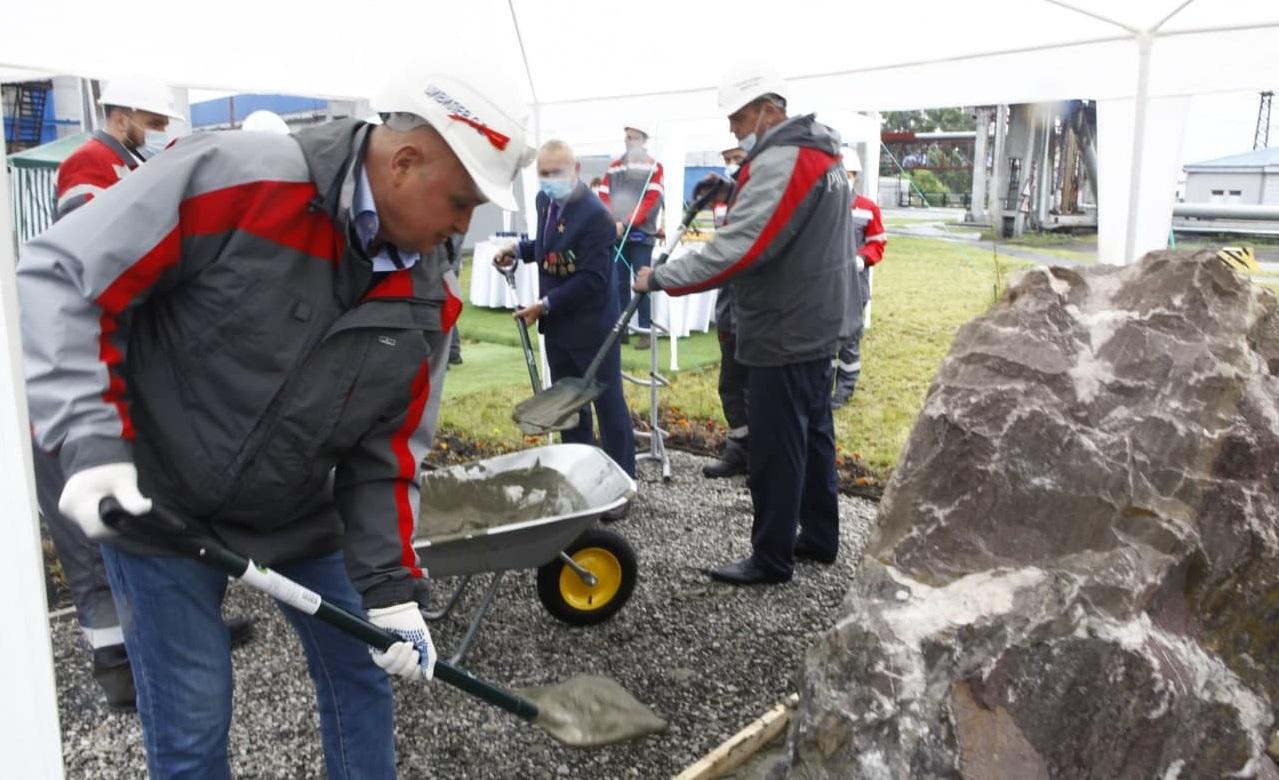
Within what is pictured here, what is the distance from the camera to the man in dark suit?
4.18 m

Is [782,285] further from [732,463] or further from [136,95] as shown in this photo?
[136,95]

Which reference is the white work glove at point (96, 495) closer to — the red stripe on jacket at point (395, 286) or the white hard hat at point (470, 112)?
the red stripe on jacket at point (395, 286)

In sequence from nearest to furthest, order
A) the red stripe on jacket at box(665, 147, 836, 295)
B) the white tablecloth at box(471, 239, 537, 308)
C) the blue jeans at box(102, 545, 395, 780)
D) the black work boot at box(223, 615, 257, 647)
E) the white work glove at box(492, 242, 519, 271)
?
the blue jeans at box(102, 545, 395, 780) < the black work boot at box(223, 615, 257, 647) < the red stripe on jacket at box(665, 147, 836, 295) < the white work glove at box(492, 242, 519, 271) < the white tablecloth at box(471, 239, 537, 308)

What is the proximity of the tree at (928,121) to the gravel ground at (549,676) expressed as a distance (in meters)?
3.91

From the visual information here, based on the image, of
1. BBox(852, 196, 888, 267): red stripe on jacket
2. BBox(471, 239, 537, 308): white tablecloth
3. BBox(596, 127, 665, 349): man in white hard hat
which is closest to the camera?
BBox(852, 196, 888, 267): red stripe on jacket

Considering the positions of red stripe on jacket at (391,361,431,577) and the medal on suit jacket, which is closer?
red stripe on jacket at (391,361,431,577)

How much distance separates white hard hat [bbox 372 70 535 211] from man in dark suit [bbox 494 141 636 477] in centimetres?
260

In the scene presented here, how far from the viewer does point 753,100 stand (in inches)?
136

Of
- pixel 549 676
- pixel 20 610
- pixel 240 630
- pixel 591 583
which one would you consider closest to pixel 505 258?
pixel 591 583

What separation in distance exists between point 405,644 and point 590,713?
995 millimetres

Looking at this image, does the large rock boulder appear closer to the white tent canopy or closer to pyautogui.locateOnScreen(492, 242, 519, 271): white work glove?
the white tent canopy

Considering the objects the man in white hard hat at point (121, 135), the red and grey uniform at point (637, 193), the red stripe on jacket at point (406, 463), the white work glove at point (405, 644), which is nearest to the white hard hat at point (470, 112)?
the red stripe on jacket at point (406, 463)

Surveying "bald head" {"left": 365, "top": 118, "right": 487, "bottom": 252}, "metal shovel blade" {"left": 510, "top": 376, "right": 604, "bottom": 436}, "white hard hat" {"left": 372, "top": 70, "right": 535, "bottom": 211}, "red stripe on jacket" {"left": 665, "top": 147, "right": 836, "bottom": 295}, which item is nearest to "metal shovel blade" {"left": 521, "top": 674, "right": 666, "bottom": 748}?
"metal shovel blade" {"left": 510, "top": 376, "right": 604, "bottom": 436}

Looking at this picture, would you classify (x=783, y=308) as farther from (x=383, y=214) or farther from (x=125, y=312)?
(x=125, y=312)
